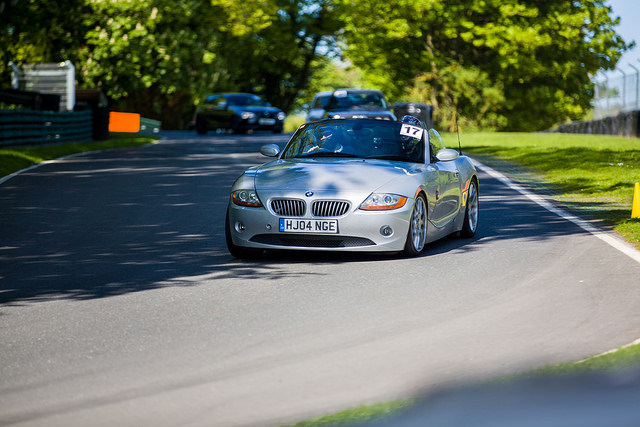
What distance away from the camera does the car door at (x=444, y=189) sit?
1157 centimetres

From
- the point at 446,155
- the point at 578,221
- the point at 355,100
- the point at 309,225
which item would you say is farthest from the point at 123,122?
the point at 355,100

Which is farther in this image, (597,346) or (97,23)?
(97,23)

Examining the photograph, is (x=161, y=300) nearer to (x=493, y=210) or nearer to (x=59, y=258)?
(x=59, y=258)

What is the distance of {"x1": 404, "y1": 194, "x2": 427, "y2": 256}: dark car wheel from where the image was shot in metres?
10.8

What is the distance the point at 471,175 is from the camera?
42.7 ft

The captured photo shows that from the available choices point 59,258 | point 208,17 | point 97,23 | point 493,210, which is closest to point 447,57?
point 208,17

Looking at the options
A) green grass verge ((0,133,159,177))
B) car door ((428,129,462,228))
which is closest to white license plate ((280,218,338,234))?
car door ((428,129,462,228))

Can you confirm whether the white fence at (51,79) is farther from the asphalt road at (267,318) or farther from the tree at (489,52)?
the asphalt road at (267,318)

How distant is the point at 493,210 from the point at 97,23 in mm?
41574

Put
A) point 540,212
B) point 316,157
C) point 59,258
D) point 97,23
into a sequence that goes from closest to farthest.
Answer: point 59,258 → point 316,157 → point 540,212 → point 97,23

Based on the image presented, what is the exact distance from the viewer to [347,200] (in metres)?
10.5

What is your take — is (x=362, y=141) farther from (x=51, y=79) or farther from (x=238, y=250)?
(x=51, y=79)

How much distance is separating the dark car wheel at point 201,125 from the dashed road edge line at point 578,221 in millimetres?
23543

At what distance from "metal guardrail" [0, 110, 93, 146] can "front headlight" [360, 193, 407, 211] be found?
18.1 meters
